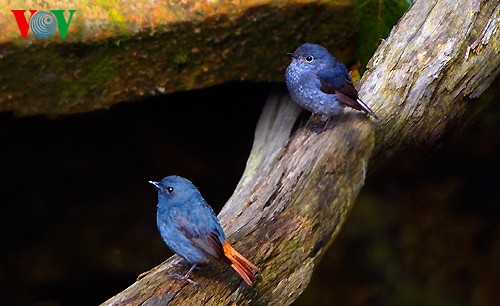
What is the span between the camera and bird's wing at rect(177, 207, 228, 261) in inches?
139

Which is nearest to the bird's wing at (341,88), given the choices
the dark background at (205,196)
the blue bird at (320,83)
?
the blue bird at (320,83)

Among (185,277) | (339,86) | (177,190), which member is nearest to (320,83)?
(339,86)

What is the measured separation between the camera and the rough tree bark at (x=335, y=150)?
3693 millimetres

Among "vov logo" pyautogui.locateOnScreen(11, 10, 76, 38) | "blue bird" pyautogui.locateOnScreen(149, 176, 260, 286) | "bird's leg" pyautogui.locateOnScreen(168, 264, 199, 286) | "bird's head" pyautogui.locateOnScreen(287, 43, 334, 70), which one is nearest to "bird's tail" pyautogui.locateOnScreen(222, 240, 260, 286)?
"blue bird" pyautogui.locateOnScreen(149, 176, 260, 286)

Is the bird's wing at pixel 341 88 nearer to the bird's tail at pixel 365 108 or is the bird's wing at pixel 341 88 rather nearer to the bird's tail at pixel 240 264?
the bird's tail at pixel 365 108

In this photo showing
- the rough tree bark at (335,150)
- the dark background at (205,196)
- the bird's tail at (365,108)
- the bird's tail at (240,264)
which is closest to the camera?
the bird's tail at (240,264)

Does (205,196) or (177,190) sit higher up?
(177,190)

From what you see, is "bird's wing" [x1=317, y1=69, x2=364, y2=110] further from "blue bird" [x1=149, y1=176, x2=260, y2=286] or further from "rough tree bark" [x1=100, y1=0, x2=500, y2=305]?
"blue bird" [x1=149, y1=176, x2=260, y2=286]

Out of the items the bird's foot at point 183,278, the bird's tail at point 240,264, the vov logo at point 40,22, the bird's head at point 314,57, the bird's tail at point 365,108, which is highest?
the vov logo at point 40,22

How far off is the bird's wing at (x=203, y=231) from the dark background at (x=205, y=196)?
217cm

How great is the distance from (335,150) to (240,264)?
93 centimetres

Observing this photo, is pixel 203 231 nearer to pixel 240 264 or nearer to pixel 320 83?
pixel 240 264

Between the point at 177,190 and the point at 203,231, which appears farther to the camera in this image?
the point at 177,190

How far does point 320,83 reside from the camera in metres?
4.42
